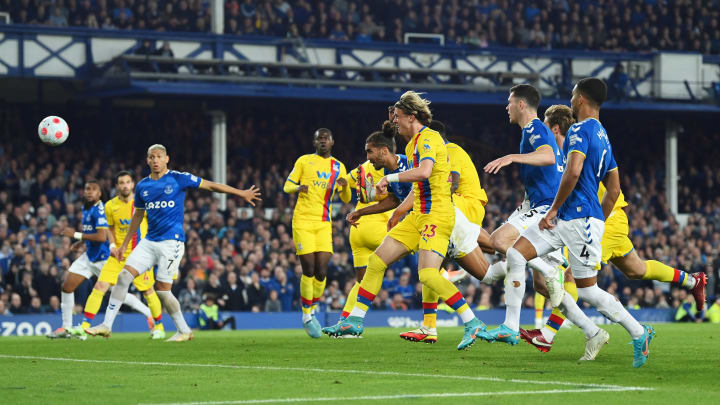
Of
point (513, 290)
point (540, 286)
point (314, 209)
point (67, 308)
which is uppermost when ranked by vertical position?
point (314, 209)

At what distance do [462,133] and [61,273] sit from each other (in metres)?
16.0

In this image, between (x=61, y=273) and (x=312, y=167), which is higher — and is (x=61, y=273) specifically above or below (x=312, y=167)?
below

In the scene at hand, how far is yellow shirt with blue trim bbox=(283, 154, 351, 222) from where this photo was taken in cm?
1569

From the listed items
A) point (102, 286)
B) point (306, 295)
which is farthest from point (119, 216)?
point (306, 295)

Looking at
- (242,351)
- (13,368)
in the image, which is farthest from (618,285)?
(13,368)

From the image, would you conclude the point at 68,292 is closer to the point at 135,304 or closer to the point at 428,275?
the point at 135,304

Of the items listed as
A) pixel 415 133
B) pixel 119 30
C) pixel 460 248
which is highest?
pixel 119 30

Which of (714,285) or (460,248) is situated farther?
(714,285)

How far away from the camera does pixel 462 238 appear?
41.5 ft

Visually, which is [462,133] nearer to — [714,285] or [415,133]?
[714,285]

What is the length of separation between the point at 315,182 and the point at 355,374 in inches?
258

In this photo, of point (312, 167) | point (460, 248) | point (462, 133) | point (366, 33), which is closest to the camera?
point (460, 248)

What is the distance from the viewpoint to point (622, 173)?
36531 millimetres

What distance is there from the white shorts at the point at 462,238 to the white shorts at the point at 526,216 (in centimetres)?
60
